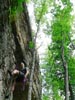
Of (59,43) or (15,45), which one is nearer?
(15,45)

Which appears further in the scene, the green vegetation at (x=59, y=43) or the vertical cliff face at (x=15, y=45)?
the green vegetation at (x=59, y=43)

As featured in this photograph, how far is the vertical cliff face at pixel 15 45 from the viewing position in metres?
9.48

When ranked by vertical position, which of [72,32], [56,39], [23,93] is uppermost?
[72,32]

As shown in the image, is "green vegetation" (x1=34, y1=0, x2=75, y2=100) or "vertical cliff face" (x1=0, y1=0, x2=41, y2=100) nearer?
"vertical cliff face" (x1=0, y1=0, x2=41, y2=100)

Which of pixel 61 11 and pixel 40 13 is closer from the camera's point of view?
pixel 40 13

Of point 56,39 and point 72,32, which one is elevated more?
point 72,32

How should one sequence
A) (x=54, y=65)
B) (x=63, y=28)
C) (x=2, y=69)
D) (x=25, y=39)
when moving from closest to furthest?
1. (x=2, y=69)
2. (x=25, y=39)
3. (x=63, y=28)
4. (x=54, y=65)

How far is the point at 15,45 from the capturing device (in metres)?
14.3

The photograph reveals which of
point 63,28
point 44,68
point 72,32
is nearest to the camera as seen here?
point 63,28

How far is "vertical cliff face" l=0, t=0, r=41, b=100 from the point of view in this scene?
9477mm

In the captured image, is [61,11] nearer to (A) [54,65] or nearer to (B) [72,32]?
(B) [72,32]

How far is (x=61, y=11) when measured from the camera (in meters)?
18.0

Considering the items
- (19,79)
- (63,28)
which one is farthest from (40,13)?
(19,79)

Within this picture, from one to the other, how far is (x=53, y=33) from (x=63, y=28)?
100 cm
